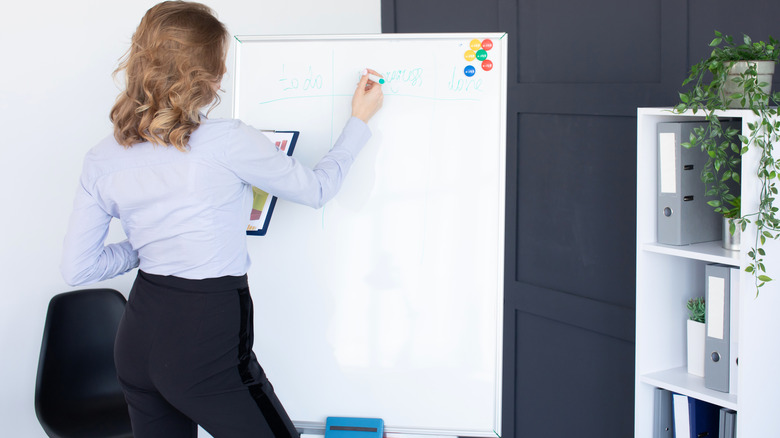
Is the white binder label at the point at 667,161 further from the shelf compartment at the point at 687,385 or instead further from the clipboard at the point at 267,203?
the clipboard at the point at 267,203

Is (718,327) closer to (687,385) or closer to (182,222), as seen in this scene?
(687,385)

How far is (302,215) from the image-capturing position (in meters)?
A: 2.02

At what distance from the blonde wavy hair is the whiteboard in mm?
529

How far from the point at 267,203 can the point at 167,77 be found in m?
0.59

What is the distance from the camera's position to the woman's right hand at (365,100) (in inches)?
73.5

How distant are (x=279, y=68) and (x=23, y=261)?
1.19 metres

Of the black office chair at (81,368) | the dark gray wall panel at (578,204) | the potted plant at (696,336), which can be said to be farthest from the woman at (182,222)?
the dark gray wall panel at (578,204)

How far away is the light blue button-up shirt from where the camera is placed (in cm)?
148

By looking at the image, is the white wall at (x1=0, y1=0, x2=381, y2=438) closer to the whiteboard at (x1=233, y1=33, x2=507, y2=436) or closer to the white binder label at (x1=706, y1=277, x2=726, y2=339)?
the whiteboard at (x1=233, y1=33, x2=507, y2=436)

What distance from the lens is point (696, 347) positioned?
1840 millimetres

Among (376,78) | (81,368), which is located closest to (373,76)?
(376,78)

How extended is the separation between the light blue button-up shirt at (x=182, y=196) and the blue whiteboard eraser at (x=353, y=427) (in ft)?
2.06

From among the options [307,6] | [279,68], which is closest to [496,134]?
[279,68]

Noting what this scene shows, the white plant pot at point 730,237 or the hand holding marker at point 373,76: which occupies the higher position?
the hand holding marker at point 373,76
